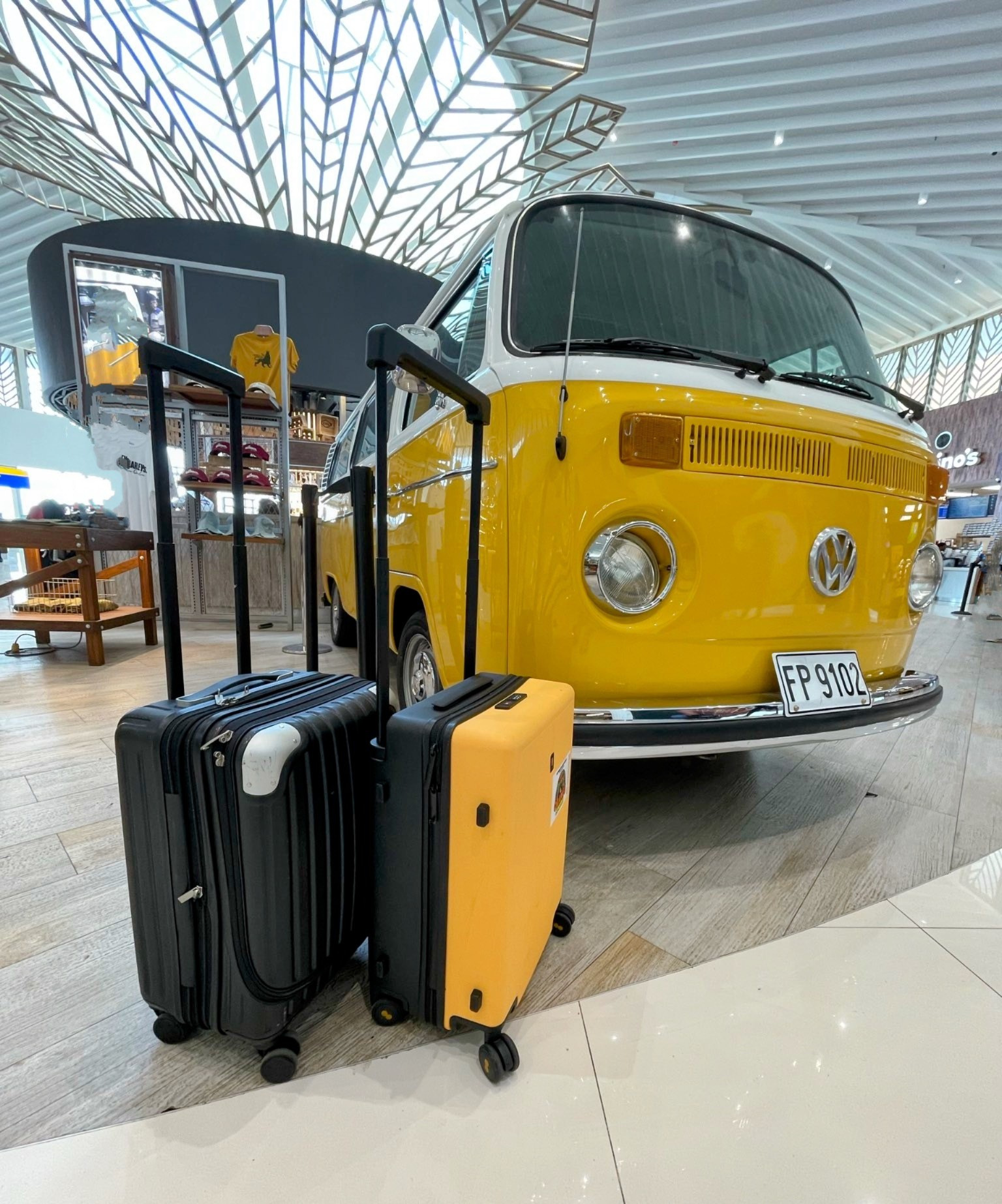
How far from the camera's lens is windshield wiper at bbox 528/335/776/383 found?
1374 millimetres

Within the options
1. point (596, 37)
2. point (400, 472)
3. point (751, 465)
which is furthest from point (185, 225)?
point (751, 465)

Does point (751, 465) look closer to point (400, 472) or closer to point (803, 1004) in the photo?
point (803, 1004)

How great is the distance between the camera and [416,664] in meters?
2.14

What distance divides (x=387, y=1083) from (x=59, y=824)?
1385mm

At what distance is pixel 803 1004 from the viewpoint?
1.05 meters

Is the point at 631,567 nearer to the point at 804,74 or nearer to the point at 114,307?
the point at 114,307

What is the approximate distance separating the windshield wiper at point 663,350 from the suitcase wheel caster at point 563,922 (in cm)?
136

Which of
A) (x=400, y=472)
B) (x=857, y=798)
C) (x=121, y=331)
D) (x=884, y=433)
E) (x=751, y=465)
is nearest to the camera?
(x=751, y=465)

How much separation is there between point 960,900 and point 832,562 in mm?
941

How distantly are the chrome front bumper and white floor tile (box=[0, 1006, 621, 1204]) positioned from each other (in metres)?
0.59

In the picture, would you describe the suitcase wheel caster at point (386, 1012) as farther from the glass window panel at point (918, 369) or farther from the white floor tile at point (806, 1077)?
the glass window panel at point (918, 369)

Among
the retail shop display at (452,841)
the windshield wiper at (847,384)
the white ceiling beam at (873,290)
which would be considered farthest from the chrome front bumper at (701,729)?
the white ceiling beam at (873,290)

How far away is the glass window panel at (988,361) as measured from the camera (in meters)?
16.0

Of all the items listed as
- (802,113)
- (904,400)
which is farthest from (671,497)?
(802,113)
